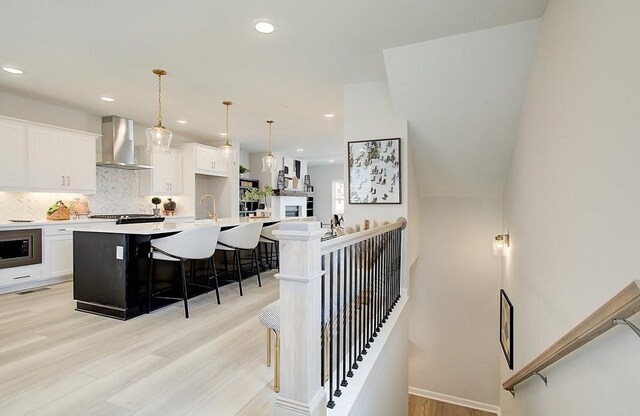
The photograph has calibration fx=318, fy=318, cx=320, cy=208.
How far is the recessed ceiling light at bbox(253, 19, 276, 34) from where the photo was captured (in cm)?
256

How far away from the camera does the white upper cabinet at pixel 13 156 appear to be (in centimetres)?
396

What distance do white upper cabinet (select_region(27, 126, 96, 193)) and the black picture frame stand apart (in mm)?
6070

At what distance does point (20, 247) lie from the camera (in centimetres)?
404

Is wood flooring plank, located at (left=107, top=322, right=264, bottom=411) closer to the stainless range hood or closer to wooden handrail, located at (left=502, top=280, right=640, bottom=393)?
wooden handrail, located at (left=502, top=280, right=640, bottom=393)

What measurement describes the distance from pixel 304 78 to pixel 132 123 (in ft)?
11.6

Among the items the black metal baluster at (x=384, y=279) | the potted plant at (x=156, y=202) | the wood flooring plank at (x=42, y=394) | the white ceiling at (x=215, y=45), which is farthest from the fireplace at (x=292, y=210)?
the wood flooring plank at (x=42, y=394)

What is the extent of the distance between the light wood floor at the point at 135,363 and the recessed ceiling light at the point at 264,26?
2561mm

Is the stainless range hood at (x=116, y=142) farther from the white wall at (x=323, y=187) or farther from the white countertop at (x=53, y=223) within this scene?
the white wall at (x=323, y=187)

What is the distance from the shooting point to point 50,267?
14.2 ft

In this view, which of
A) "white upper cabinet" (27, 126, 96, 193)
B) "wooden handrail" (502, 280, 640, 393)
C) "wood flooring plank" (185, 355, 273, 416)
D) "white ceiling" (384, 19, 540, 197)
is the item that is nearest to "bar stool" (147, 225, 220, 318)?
"wood flooring plank" (185, 355, 273, 416)

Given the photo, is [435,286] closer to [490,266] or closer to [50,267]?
[490,266]

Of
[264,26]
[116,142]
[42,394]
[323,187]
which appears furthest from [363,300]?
[323,187]

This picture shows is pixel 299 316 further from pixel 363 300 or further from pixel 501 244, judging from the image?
pixel 501 244

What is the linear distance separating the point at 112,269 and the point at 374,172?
2.87 meters
